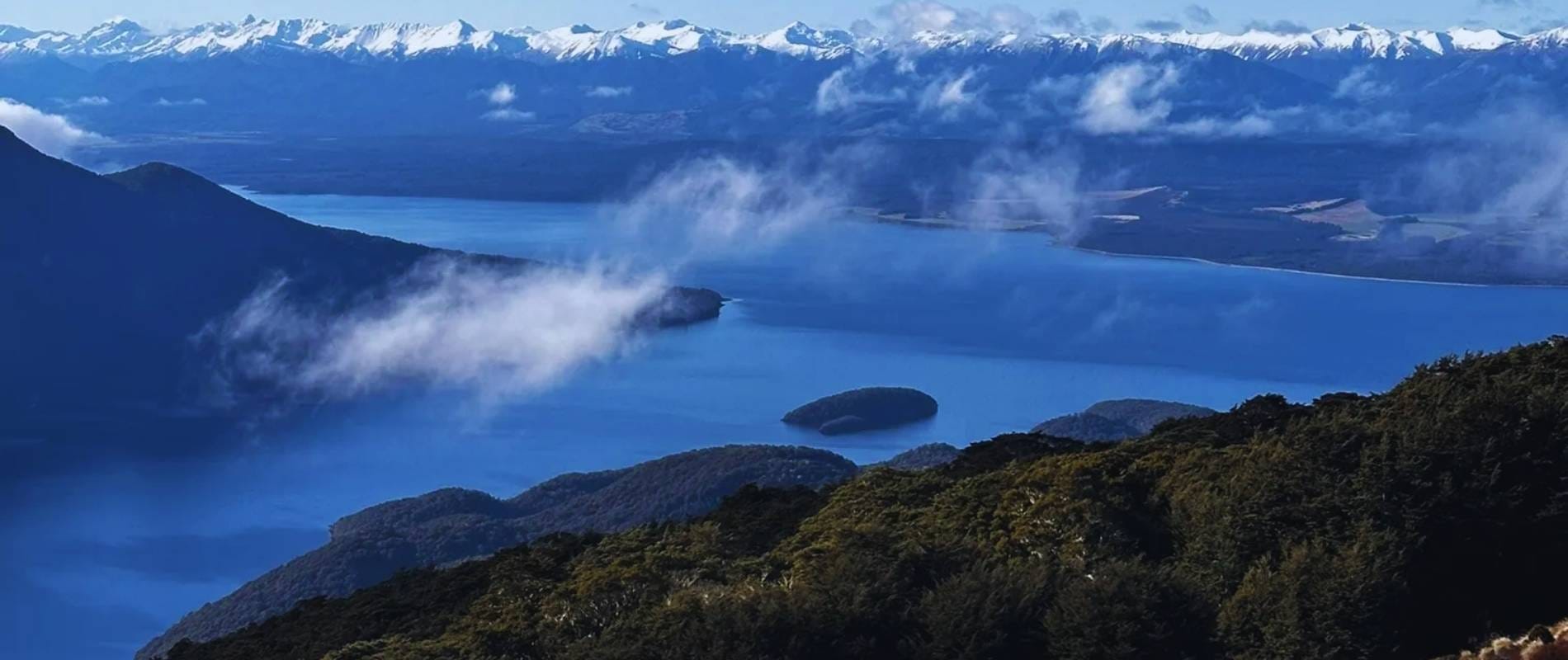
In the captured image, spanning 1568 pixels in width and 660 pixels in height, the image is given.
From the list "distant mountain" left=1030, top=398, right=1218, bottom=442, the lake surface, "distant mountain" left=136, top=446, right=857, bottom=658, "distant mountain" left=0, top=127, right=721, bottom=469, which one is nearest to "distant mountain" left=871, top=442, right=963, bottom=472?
"distant mountain" left=136, top=446, right=857, bottom=658

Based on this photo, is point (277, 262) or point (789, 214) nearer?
point (277, 262)

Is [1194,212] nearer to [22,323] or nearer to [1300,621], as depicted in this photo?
[22,323]

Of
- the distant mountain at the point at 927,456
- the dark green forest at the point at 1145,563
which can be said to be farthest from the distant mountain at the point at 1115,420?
the dark green forest at the point at 1145,563

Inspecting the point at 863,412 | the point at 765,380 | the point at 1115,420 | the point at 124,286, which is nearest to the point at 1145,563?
the point at 1115,420

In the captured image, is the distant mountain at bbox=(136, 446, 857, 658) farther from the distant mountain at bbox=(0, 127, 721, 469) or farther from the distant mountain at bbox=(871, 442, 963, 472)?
the distant mountain at bbox=(0, 127, 721, 469)

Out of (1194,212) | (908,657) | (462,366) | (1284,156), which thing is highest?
(1284,156)

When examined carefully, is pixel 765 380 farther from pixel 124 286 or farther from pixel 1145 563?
pixel 1145 563

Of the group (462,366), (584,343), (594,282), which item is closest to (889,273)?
(594,282)
